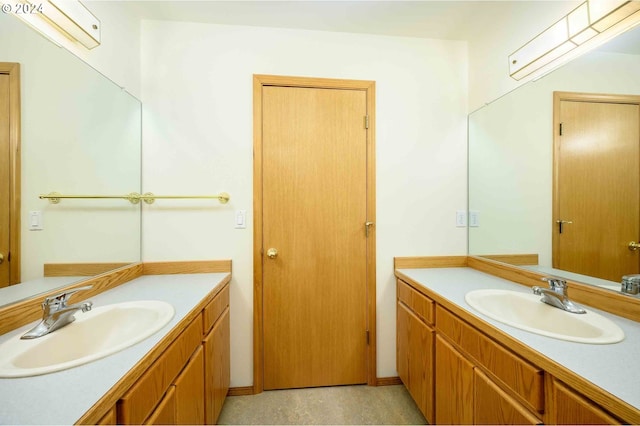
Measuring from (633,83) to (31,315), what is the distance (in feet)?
8.17

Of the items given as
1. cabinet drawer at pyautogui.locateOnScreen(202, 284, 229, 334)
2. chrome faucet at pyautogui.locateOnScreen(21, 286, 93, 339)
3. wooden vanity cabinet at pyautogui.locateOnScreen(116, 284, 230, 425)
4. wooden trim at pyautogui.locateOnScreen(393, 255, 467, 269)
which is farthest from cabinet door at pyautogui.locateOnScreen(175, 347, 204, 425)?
wooden trim at pyautogui.locateOnScreen(393, 255, 467, 269)

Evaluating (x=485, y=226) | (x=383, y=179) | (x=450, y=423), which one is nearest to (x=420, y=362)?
(x=450, y=423)

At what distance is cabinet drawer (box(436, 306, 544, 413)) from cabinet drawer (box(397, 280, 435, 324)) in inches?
4.6

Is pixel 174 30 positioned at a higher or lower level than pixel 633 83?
higher

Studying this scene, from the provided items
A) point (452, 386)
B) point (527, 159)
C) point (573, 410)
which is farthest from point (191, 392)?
point (527, 159)

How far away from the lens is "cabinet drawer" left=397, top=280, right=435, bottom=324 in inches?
52.6

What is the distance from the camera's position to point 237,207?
1666 mm

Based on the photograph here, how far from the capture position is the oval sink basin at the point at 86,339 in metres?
0.66

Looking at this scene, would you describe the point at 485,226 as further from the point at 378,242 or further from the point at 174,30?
the point at 174,30

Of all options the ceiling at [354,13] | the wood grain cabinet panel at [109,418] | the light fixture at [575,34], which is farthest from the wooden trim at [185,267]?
the light fixture at [575,34]

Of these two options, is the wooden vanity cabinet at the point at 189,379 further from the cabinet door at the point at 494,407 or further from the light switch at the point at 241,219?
the cabinet door at the point at 494,407

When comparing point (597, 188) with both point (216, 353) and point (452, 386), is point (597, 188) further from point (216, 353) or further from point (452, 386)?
point (216, 353)

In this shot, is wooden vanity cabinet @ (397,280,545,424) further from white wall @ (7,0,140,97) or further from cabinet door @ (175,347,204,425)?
Answer: white wall @ (7,0,140,97)

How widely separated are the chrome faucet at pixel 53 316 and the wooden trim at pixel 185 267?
67 cm
